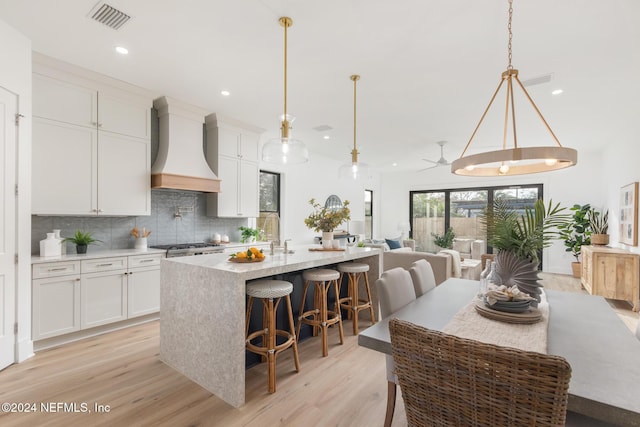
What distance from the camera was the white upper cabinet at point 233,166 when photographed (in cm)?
457

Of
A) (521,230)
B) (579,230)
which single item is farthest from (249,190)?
(579,230)

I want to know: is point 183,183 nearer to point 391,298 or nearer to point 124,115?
point 124,115

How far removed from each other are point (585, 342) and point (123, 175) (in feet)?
14.1

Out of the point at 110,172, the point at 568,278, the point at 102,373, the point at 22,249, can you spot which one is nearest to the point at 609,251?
the point at 568,278

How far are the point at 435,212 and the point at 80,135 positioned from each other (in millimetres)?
8223

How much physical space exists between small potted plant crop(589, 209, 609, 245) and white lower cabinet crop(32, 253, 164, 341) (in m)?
7.18

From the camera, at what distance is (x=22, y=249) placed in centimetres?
270

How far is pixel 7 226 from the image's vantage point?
8.49 ft

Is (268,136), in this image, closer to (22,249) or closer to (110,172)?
(110,172)

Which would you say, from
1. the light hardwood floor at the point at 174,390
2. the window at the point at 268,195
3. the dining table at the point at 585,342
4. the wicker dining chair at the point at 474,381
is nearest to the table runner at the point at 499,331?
the dining table at the point at 585,342

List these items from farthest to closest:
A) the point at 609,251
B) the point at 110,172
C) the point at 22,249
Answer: the point at 609,251
the point at 110,172
the point at 22,249

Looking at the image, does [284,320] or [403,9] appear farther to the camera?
[284,320]

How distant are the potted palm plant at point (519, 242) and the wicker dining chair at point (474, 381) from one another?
3.92ft

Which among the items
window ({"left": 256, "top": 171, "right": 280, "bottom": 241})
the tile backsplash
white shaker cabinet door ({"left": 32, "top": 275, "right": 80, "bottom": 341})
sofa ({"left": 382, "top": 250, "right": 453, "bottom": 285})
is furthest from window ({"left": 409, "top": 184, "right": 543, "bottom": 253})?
white shaker cabinet door ({"left": 32, "top": 275, "right": 80, "bottom": 341})
